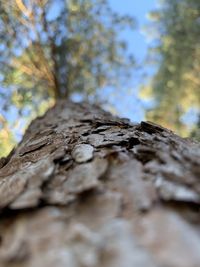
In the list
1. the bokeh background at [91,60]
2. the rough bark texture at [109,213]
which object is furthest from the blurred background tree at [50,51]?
the rough bark texture at [109,213]

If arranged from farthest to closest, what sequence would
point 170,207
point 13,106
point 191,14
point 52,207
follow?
point 191,14 → point 13,106 → point 52,207 → point 170,207

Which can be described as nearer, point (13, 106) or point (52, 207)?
point (52, 207)

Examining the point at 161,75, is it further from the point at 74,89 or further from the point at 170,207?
the point at 170,207

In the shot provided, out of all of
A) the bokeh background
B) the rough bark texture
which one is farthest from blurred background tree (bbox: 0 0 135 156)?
the rough bark texture

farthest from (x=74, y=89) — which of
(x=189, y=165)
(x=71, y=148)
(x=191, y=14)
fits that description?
(x=189, y=165)

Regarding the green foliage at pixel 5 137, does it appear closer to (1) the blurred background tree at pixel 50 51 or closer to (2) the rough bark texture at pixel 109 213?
(1) the blurred background tree at pixel 50 51

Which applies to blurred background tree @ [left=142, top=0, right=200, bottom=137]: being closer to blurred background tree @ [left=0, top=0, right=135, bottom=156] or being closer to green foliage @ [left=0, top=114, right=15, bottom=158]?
blurred background tree @ [left=0, top=0, right=135, bottom=156]

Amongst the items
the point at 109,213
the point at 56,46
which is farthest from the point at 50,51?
the point at 109,213
